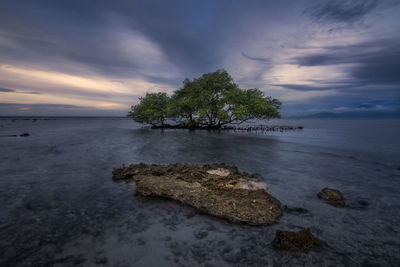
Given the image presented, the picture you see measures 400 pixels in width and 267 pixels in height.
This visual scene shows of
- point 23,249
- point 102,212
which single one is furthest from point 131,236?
point 23,249

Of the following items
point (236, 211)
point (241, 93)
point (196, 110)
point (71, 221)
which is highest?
point (241, 93)

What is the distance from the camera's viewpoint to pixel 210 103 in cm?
3675

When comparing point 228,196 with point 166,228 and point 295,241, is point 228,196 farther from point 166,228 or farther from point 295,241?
point 295,241

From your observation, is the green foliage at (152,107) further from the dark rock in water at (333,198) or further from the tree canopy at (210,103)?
the dark rock in water at (333,198)

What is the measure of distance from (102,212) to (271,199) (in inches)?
203

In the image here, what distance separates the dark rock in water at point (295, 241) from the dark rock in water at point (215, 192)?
815 millimetres

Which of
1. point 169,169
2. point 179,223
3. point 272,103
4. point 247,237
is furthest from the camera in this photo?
point 272,103

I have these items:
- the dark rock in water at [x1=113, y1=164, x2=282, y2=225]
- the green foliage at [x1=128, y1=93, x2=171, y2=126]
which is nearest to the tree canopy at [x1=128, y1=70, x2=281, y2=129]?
the green foliage at [x1=128, y1=93, x2=171, y2=126]

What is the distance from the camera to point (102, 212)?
5.84 metres

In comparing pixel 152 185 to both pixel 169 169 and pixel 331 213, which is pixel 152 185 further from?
pixel 331 213

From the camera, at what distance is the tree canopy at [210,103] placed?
33.6 meters

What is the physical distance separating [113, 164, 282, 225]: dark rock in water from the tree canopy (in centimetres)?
2530

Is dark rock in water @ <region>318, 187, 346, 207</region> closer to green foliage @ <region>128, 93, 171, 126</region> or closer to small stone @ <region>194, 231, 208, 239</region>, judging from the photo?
small stone @ <region>194, 231, 208, 239</region>

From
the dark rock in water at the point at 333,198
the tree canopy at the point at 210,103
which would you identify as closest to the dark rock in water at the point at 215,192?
the dark rock in water at the point at 333,198
